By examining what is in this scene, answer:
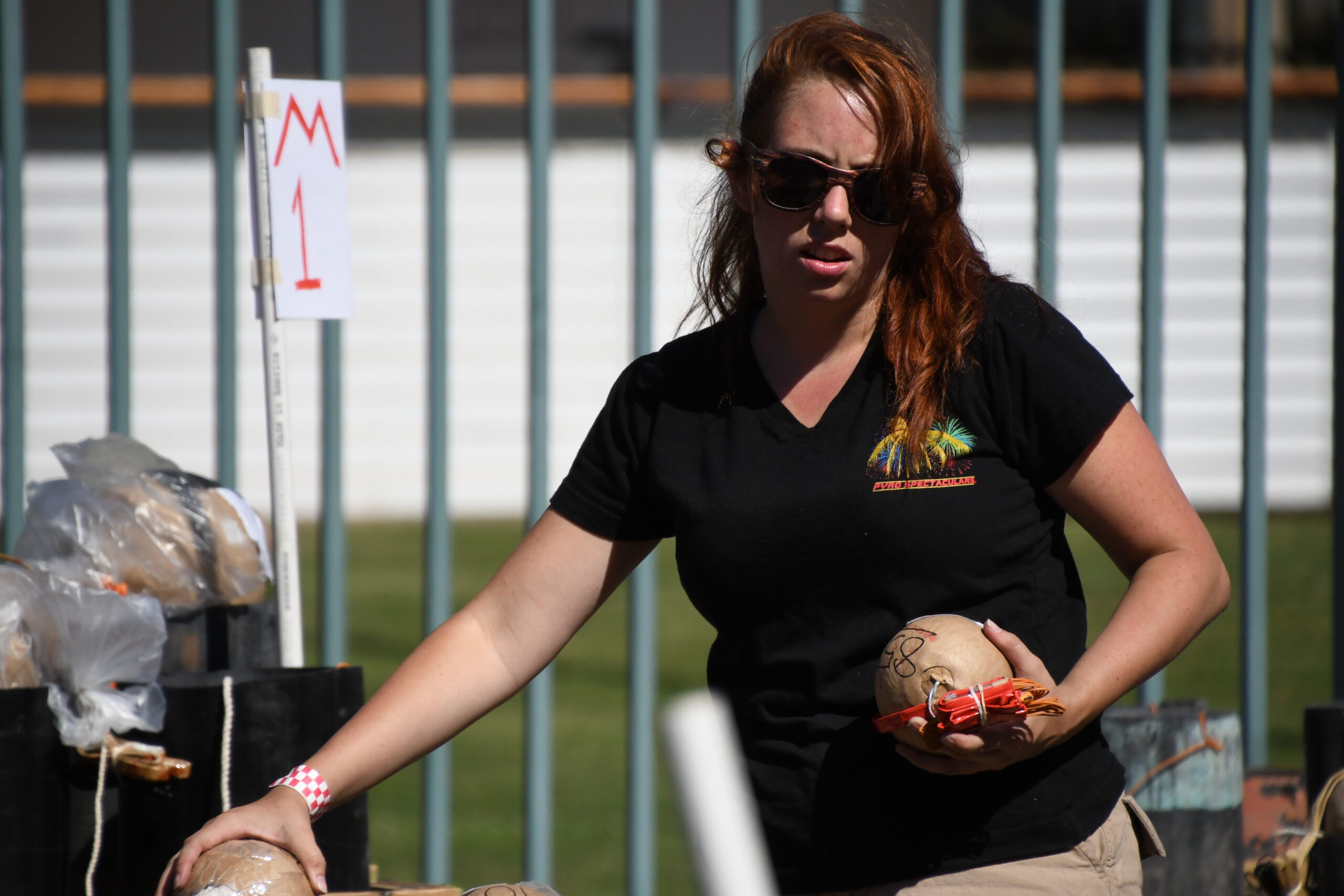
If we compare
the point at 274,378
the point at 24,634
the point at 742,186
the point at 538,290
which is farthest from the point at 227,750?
the point at 538,290

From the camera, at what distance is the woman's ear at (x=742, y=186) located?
2.09 metres

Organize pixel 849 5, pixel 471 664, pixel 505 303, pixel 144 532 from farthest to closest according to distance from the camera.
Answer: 1. pixel 505 303
2. pixel 849 5
3. pixel 144 532
4. pixel 471 664

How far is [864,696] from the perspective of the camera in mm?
1860

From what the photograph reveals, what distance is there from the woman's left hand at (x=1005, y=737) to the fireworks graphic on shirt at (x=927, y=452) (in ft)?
0.76

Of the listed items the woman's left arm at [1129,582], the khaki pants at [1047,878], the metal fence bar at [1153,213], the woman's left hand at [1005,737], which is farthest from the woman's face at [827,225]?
the metal fence bar at [1153,213]

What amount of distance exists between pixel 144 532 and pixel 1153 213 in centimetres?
257

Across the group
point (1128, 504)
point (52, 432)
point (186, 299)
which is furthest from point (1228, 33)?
point (1128, 504)

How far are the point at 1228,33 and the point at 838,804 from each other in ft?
34.1

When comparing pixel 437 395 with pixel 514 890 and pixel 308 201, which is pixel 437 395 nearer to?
pixel 308 201

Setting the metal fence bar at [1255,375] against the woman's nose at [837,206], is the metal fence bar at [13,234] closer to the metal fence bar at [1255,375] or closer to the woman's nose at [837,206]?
the woman's nose at [837,206]

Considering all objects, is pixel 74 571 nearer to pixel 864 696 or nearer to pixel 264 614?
pixel 264 614

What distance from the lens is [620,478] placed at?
210 centimetres

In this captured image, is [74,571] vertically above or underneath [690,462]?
underneath

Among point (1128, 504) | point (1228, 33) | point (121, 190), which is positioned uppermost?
point (1228, 33)
